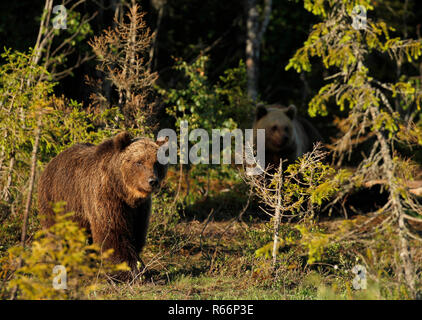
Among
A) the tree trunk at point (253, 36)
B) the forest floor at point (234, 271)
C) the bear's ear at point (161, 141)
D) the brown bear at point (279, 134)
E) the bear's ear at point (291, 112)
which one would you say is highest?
the tree trunk at point (253, 36)

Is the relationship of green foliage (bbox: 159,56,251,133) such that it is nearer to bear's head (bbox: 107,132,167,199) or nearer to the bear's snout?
bear's head (bbox: 107,132,167,199)

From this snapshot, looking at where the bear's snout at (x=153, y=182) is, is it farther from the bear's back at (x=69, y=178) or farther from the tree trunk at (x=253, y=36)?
the tree trunk at (x=253, y=36)

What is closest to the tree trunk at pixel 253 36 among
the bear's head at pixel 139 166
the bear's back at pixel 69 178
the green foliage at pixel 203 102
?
the green foliage at pixel 203 102

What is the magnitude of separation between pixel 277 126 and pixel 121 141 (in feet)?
14.0

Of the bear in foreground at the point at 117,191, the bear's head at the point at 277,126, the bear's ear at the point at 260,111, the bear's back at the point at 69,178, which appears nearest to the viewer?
the bear in foreground at the point at 117,191

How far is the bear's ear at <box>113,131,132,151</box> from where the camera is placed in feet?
22.4

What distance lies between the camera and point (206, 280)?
711 centimetres

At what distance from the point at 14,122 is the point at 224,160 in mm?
4847

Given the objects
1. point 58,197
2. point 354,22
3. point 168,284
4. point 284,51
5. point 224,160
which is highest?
point 284,51

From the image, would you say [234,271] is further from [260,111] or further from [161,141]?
[260,111]

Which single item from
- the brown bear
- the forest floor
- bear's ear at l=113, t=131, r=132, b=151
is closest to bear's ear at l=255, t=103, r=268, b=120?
the brown bear

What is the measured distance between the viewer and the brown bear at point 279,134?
10398 mm
